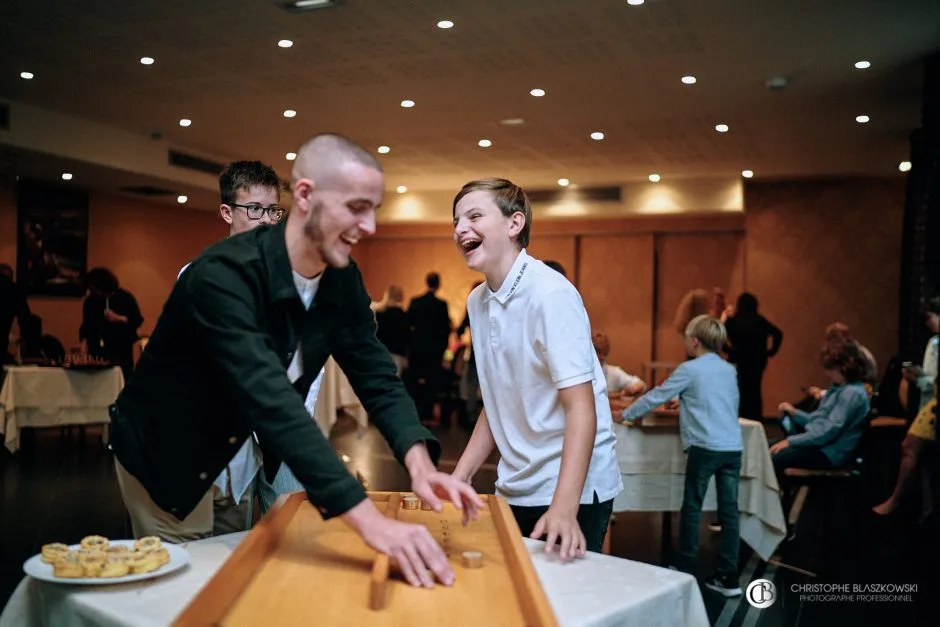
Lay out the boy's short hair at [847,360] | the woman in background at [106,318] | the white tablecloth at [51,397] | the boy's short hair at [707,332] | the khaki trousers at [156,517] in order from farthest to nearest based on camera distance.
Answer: the woman in background at [106,318] < the white tablecloth at [51,397] < the boy's short hair at [847,360] < the boy's short hair at [707,332] < the khaki trousers at [156,517]

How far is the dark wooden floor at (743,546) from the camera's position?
3.96 m

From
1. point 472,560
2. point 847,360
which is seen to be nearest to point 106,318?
point 847,360

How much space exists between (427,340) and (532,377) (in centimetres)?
790

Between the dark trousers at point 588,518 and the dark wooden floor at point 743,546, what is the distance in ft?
6.53

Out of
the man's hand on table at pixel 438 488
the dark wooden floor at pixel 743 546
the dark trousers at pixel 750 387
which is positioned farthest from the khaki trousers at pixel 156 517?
the dark trousers at pixel 750 387

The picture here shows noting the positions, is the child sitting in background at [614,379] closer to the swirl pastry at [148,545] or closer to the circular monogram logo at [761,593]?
the circular monogram logo at [761,593]

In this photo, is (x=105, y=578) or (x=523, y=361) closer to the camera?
(x=105, y=578)

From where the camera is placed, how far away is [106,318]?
26.9 ft

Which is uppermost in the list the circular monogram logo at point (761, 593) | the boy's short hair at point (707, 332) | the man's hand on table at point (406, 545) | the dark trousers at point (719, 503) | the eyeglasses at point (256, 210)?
the eyeglasses at point (256, 210)

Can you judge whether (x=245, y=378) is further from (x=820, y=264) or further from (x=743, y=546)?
(x=820, y=264)

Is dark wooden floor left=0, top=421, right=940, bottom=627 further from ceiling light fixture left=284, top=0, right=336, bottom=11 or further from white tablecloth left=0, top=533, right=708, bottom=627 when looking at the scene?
ceiling light fixture left=284, top=0, right=336, bottom=11

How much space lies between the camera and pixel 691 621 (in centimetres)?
142

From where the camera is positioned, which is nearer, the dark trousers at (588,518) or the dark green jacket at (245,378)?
the dark green jacket at (245,378)

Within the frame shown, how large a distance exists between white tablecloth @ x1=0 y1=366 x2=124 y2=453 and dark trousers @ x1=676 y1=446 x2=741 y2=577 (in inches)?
202
